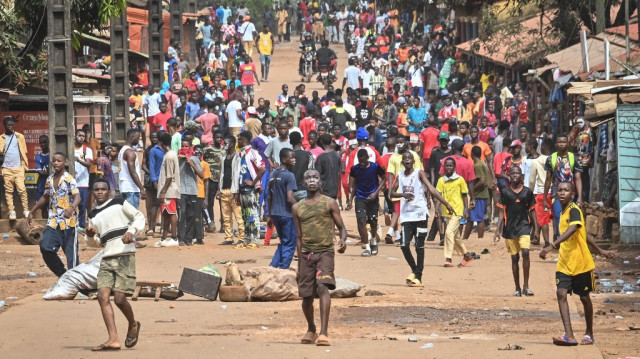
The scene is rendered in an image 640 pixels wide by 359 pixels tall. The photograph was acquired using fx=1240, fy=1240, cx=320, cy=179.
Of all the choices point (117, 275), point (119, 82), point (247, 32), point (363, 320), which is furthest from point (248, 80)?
point (117, 275)

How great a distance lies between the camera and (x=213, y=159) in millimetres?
20453

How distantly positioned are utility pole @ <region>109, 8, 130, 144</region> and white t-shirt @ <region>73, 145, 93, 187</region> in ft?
22.6

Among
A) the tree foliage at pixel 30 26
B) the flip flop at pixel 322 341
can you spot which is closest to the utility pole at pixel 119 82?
the tree foliage at pixel 30 26

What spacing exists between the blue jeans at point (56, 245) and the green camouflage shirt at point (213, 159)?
20.5 feet

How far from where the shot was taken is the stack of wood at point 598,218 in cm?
1836

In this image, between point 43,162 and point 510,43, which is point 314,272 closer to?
point 43,162

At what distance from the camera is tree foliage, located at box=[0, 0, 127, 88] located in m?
22.1

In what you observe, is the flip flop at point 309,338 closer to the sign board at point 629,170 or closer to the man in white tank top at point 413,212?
the man in white tank top at point 413,212

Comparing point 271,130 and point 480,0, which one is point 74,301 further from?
point 480,0

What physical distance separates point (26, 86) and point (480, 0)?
546 inches

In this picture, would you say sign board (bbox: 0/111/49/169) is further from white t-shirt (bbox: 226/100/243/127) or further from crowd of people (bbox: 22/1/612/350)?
white t-shirt (bbox: 226/100/243/127)

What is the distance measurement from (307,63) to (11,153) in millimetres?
24465

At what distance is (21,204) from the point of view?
21422 millimetres

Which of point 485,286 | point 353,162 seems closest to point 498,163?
point 353,162
